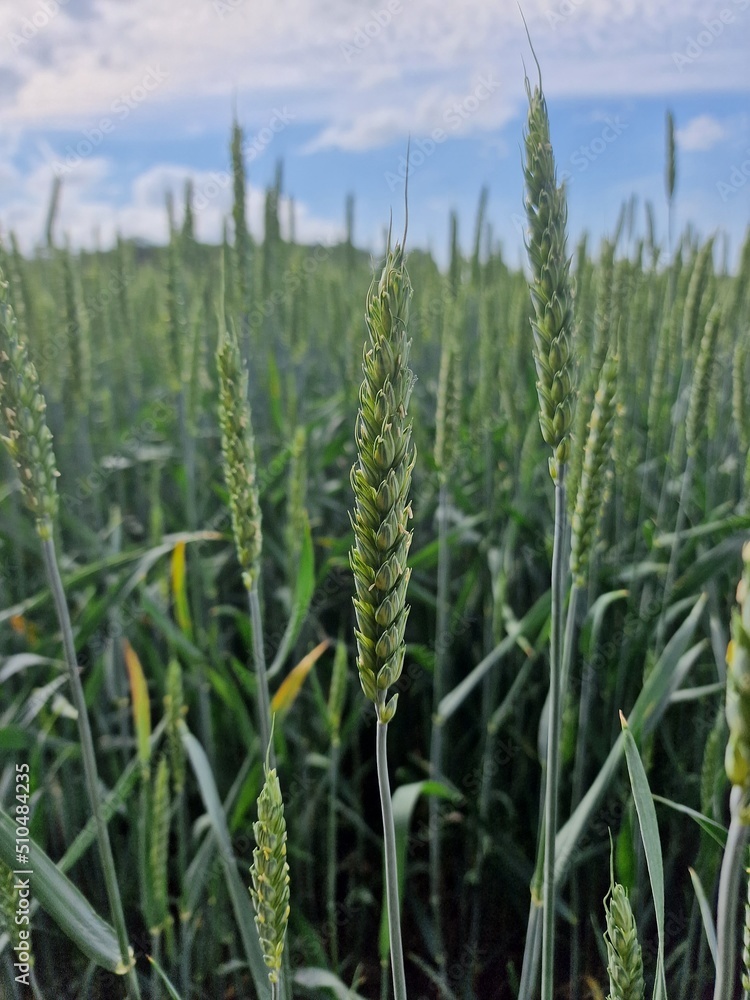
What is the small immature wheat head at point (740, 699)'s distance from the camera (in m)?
0.56

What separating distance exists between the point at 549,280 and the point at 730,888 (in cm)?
67

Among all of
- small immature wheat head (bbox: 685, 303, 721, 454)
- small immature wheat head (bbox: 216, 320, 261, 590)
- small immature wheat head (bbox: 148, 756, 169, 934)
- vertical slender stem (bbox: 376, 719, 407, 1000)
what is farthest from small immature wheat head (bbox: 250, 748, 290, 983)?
small immature wheat head (bbox: 685, 303, 721, 454)

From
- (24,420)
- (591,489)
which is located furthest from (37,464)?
(591,489)

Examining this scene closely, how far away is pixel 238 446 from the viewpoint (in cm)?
111

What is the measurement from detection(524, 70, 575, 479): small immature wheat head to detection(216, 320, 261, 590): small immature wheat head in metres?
0.45

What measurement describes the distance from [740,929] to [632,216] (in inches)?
109

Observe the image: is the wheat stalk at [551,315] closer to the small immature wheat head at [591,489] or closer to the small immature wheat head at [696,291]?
the small immature wheat head at [591,489]

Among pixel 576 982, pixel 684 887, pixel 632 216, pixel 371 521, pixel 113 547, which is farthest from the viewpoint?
pixel 632 216

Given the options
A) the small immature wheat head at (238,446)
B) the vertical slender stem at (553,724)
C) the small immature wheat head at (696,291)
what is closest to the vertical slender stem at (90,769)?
the small immature wheat head at (238,446)

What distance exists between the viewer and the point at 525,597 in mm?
2738

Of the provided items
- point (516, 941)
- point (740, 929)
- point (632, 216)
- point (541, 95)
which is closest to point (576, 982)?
point (516, 941)

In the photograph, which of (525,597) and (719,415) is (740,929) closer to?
(525,597)

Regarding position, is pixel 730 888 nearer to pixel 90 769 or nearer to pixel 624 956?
pixel 624 956

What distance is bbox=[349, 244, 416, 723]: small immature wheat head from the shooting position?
2.28 ft
